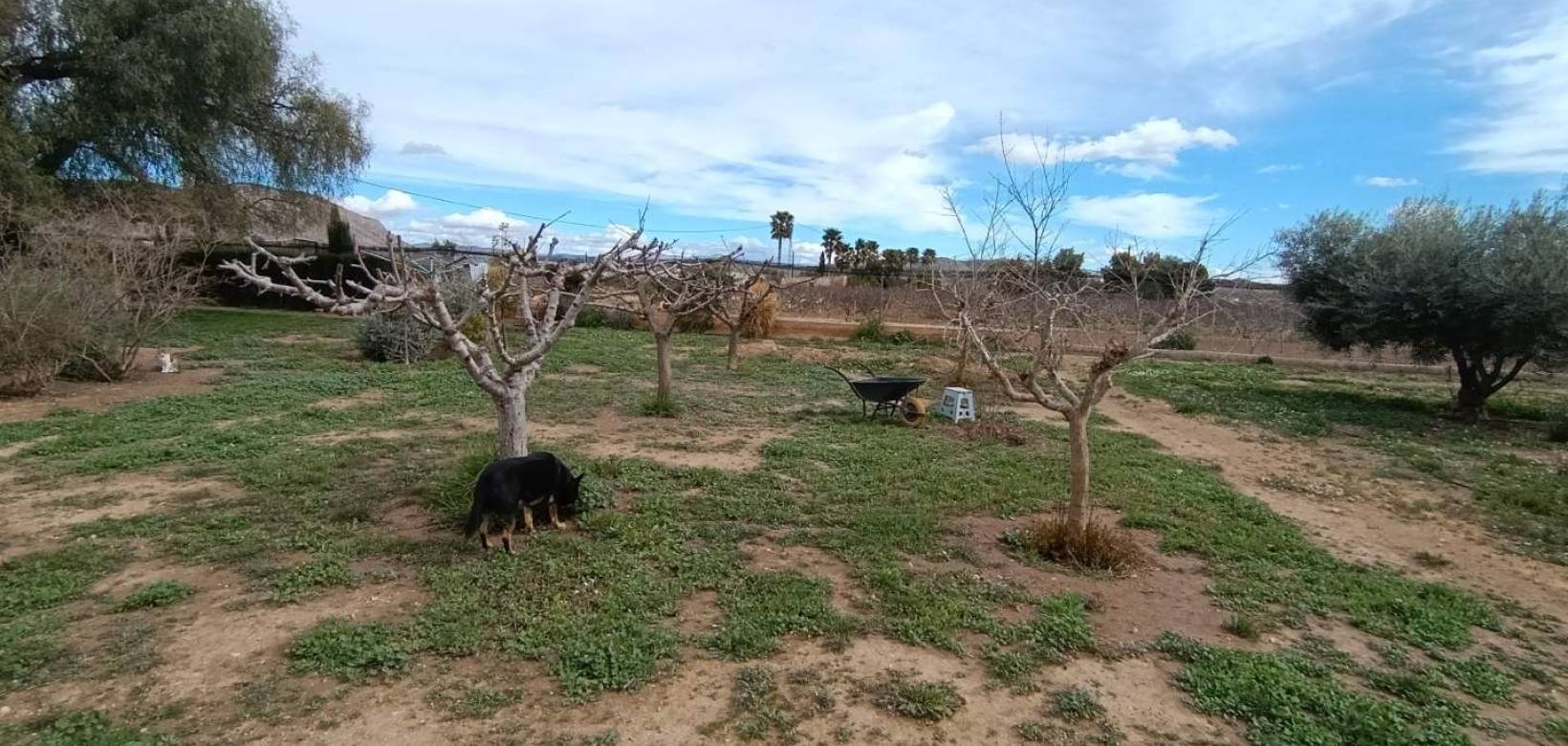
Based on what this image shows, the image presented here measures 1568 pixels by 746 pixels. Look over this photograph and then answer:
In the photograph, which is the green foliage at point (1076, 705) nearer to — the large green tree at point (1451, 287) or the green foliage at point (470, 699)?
the green foliage at point (470, 699)

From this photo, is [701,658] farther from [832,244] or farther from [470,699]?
[832,244]

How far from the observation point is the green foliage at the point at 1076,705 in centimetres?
296

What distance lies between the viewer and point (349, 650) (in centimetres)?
317

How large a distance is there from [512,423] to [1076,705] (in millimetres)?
3628

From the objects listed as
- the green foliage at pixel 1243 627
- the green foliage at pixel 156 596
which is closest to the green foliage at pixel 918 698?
the green foliage at pixel 1243 627

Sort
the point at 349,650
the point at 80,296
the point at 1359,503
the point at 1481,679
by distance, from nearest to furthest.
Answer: the point at 349,650 → the point at 1481,679 → the point at 1359,503 → the point at 80,296

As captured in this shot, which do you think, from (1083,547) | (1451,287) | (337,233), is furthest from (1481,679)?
(337,233)

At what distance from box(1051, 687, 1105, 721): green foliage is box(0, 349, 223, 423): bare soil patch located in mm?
9490

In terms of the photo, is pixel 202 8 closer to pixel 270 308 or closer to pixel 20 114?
pixel 20 114

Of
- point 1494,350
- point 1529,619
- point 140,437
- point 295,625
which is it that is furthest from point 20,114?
point 1494,350

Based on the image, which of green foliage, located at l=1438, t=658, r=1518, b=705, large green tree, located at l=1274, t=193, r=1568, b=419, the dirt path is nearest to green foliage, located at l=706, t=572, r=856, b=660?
green foliage, located at l=1438, t=658, r=1518, b=705

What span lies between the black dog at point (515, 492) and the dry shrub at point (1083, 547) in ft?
9.70

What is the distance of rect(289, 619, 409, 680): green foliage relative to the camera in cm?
306

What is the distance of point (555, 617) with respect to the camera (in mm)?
3520
